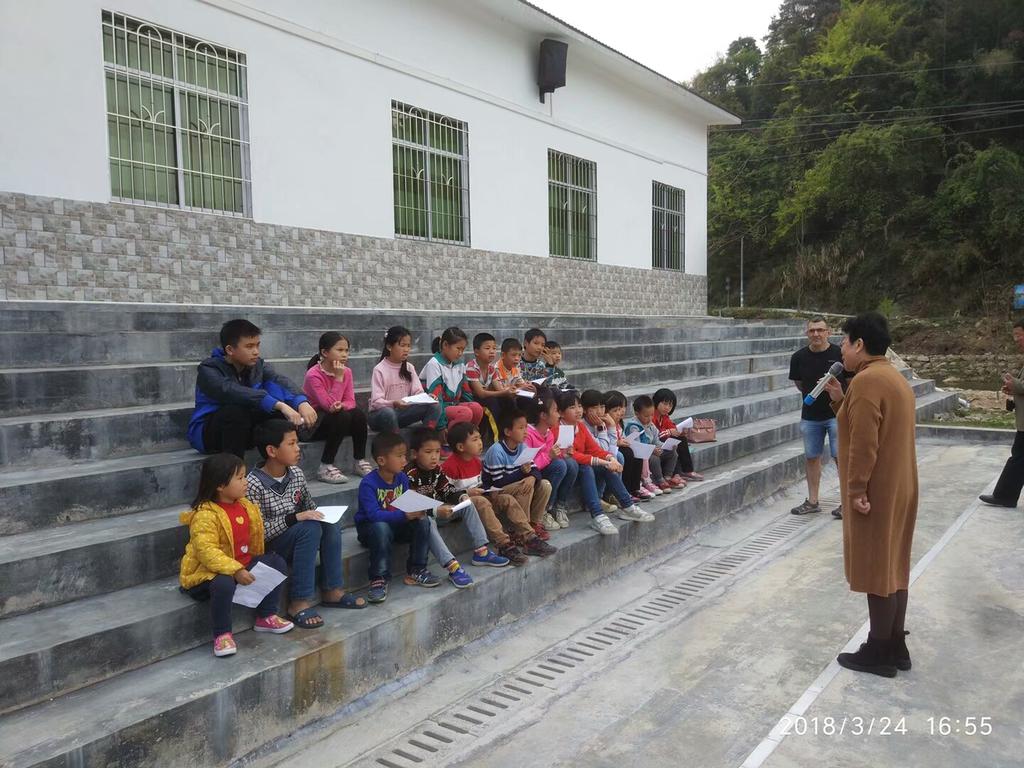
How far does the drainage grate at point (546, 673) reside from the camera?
3.14 meters

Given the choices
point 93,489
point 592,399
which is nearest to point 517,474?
point 592,399

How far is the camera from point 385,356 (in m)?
5.41

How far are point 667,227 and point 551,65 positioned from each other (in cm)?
532

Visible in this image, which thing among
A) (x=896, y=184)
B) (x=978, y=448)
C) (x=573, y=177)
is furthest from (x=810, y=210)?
(x=978, y=448)

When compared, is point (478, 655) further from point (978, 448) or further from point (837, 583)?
point (978, 448)

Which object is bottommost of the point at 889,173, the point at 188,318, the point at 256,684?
the point at 256,684

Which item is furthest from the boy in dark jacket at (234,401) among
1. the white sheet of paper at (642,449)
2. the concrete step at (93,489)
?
the white sheet of paper at (642,449)

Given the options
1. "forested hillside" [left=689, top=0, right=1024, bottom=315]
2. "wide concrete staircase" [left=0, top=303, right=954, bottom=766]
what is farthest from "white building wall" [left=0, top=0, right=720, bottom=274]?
"forested hillside" [left=689, top=0, right=1024, bottom=315]

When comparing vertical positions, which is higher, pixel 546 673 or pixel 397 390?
pixel 397 390

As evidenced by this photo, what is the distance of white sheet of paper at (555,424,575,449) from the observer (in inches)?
208

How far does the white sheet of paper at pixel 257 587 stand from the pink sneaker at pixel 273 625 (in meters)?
0.12

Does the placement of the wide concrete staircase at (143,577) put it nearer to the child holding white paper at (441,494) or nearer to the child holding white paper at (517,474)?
the child holding white paper at (441,494)

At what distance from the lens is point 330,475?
4.71 metres

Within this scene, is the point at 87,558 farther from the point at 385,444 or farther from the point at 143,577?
the point at 385,444
